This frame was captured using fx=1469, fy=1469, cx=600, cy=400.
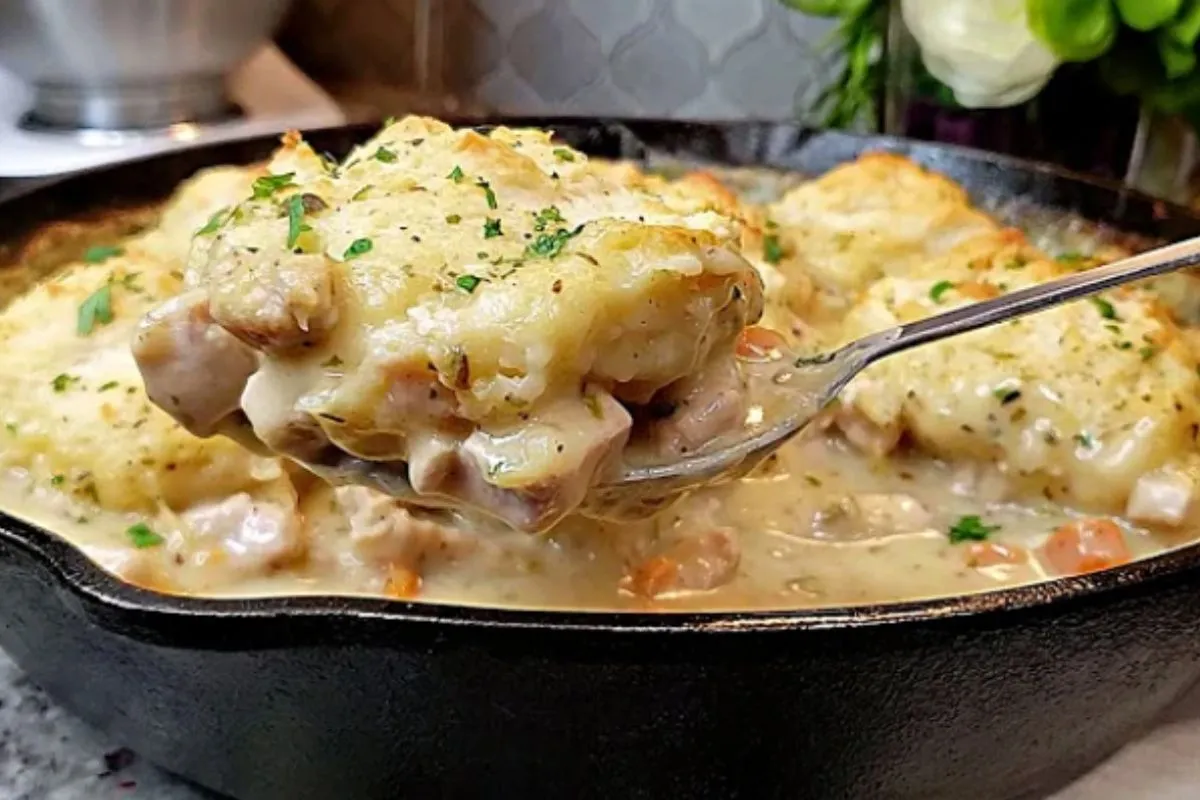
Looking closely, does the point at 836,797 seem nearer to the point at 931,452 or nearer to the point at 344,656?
the point at 344,656

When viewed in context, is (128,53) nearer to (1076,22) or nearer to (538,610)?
(1076,22)

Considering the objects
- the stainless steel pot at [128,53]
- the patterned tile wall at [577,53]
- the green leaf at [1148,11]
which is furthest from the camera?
the patterned tile wall at [577,53]

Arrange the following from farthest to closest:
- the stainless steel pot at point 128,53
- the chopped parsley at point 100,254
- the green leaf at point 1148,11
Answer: the stainless steel pot at point 128,53, the green leaf at point 1148,11, the chopped parsley at point 100,254

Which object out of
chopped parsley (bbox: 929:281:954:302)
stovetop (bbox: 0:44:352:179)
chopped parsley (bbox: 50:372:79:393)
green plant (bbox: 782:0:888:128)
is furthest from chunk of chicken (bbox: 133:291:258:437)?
green plant (bbox: 782:0:888:128)

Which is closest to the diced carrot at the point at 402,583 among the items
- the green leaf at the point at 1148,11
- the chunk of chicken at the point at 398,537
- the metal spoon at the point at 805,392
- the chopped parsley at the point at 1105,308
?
the chunk of chicken at the point at 398,537

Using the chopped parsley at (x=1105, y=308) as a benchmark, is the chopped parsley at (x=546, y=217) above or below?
above

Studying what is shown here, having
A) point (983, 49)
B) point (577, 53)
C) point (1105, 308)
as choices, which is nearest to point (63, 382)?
point (1105, 308)

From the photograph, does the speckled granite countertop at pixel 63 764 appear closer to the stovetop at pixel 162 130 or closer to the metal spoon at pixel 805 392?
the metal spoon at pixel 805 392
